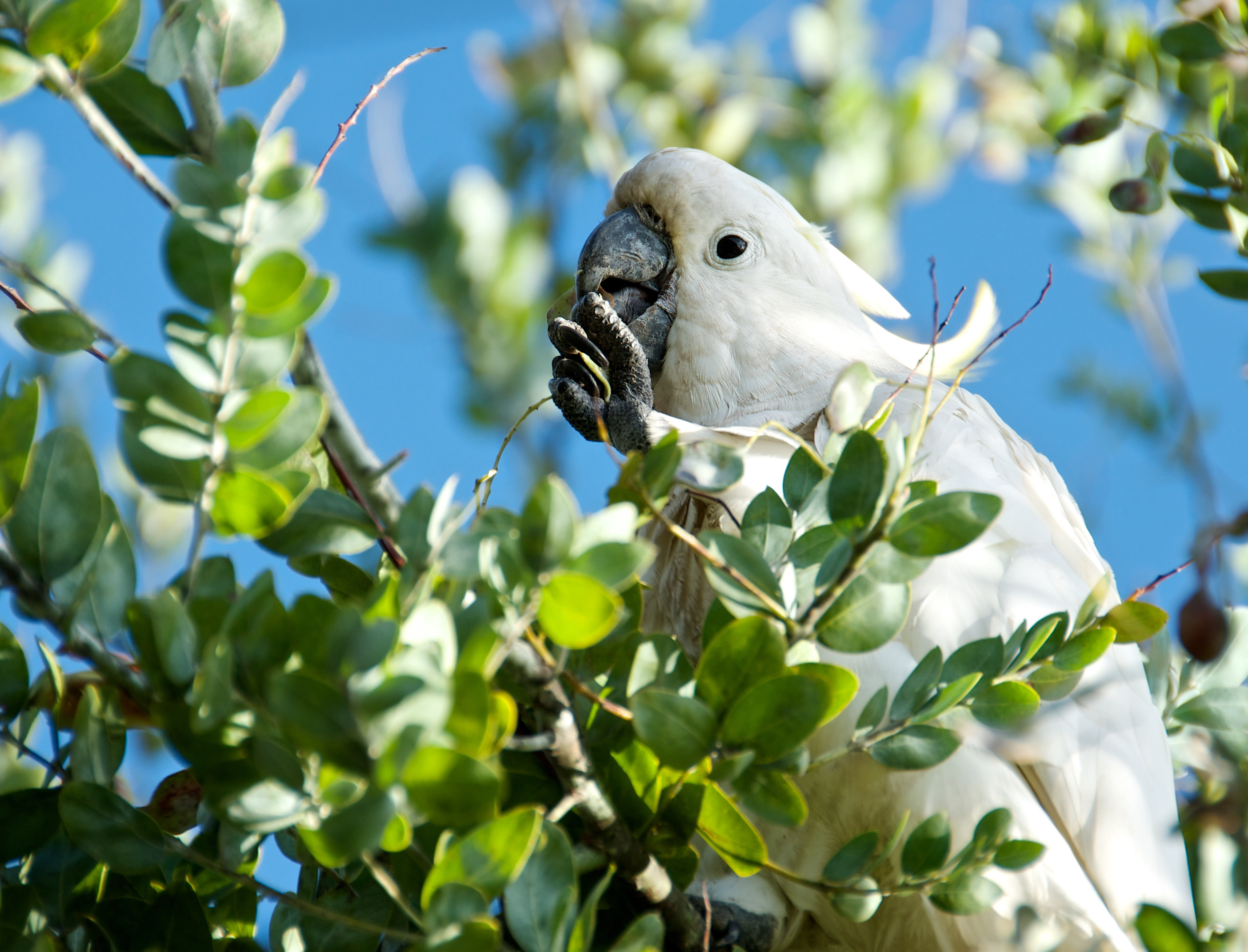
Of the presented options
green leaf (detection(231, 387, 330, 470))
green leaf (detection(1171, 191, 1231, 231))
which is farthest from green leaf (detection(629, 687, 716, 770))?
green leaf (detection(1171, 191, 1231, 231))

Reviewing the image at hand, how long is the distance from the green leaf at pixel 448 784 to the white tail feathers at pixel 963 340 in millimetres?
1685

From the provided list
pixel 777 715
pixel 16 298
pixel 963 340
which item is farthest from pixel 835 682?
pixel 963 340

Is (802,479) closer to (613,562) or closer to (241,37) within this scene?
(613,562)

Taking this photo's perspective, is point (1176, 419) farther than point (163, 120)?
Yes

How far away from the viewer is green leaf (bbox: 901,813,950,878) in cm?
105

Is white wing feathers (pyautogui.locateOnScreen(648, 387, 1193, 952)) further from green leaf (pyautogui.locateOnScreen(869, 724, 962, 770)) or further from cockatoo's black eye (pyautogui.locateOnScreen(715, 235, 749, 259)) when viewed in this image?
cockatoo's black eye (pyautogui.locateOnScreen(715, 235, 749, 259))

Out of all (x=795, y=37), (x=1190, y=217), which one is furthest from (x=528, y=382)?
(x=1190, y=217)

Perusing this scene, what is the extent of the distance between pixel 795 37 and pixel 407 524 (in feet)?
13.6

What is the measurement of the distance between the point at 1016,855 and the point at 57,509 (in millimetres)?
889

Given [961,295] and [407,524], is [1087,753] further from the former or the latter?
[407,524]

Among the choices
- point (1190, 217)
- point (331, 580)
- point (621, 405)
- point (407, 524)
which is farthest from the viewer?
point (621, 405)

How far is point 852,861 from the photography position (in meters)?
1.06

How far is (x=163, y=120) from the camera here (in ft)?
3.00

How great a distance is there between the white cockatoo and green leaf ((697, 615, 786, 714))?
7.1 inches
